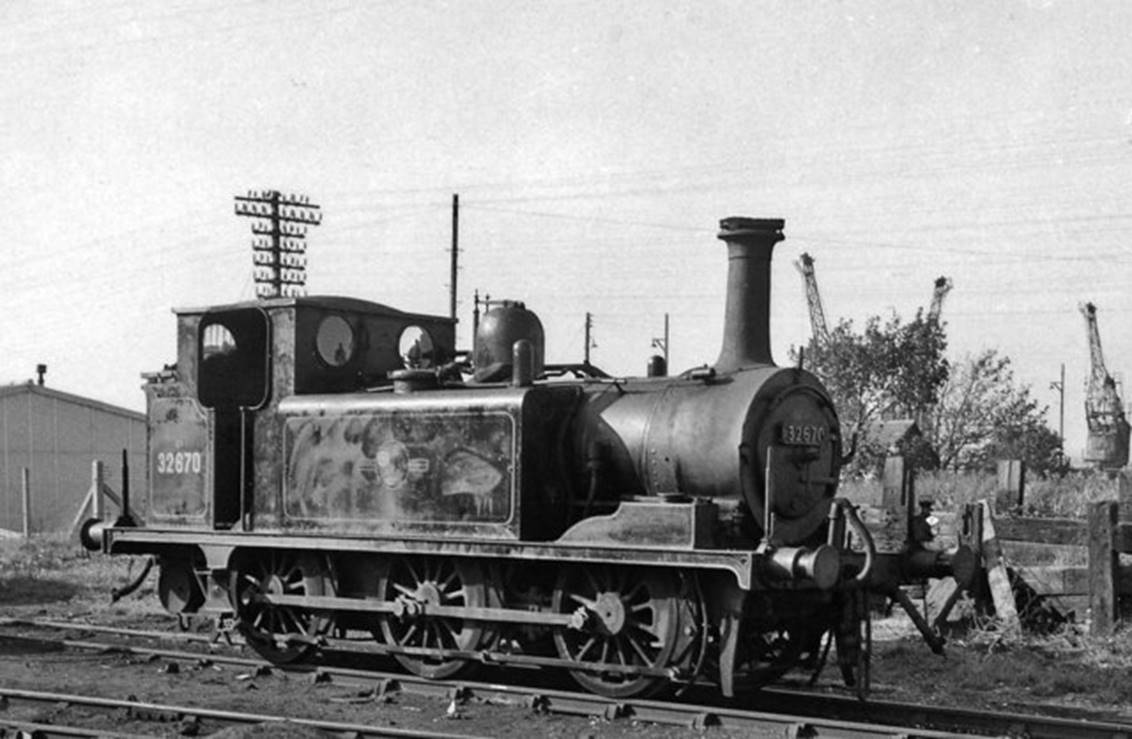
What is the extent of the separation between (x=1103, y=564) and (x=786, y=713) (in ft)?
13.4

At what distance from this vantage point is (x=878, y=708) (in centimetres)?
910

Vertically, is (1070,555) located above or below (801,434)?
below

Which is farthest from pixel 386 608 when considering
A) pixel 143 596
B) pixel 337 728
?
pixel 143 596

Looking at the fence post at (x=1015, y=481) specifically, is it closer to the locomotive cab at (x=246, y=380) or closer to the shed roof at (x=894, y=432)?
the locomotive cab at (x=246, y=380)

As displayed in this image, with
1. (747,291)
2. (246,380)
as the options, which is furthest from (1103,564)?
(246,380)

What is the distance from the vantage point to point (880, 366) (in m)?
42.0

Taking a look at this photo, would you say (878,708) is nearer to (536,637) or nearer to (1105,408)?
(536,637)

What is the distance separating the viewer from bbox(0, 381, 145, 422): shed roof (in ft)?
107

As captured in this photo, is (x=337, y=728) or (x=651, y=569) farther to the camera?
(x=651, y=569)

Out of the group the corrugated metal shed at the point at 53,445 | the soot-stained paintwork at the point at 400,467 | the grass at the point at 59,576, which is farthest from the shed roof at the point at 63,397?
the soot-stained paintwork at the point at 400,467

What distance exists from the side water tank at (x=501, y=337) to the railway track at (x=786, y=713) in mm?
2336

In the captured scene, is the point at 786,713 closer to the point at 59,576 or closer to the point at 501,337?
the point at 501,337

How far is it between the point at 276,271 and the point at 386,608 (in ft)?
93.2

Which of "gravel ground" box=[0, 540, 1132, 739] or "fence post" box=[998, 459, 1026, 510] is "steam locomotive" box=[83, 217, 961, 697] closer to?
"gravel ground" box=[0, 540, 1132, 739]
